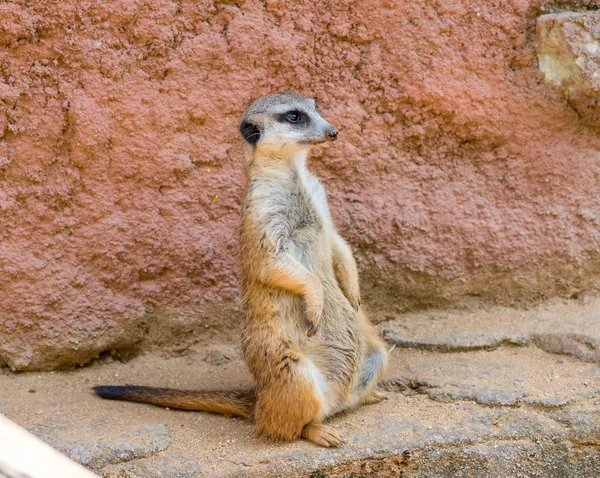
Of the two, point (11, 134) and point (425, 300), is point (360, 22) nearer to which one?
point (425, 300)

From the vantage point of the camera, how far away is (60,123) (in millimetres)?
3021

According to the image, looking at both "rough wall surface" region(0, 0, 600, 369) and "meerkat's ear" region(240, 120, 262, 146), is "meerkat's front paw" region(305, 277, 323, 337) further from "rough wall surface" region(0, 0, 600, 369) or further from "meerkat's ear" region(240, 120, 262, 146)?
"rough wall surface" region(0, 0, 600, 369)

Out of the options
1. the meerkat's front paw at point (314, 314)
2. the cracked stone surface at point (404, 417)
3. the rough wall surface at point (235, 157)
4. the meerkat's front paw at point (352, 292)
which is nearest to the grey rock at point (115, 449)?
the cracked stone surface at point (404, 417)

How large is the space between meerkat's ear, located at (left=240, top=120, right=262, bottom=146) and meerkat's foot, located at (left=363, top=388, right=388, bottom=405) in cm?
98

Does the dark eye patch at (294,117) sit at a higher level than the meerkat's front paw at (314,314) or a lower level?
higher

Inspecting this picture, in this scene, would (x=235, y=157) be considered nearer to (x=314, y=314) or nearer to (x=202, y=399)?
(x=314, y=314)

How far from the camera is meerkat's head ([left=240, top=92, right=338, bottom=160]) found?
8.83 ft

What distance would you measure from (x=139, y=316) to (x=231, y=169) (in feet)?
2.31

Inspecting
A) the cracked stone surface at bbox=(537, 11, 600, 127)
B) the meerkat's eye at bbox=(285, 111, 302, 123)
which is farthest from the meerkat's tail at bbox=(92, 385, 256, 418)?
the cracked stone surface at bbox=(537, 11, 600, 127)

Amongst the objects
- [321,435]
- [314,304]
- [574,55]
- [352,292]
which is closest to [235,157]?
[352,292]

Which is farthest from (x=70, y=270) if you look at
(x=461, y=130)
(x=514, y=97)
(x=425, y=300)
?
(x=514, y=97)

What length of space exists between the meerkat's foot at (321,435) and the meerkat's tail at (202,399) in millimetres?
256

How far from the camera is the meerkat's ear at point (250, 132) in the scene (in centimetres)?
274

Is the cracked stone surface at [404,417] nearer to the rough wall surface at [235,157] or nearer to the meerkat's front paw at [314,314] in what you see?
the rough wall surface at [235,157]
